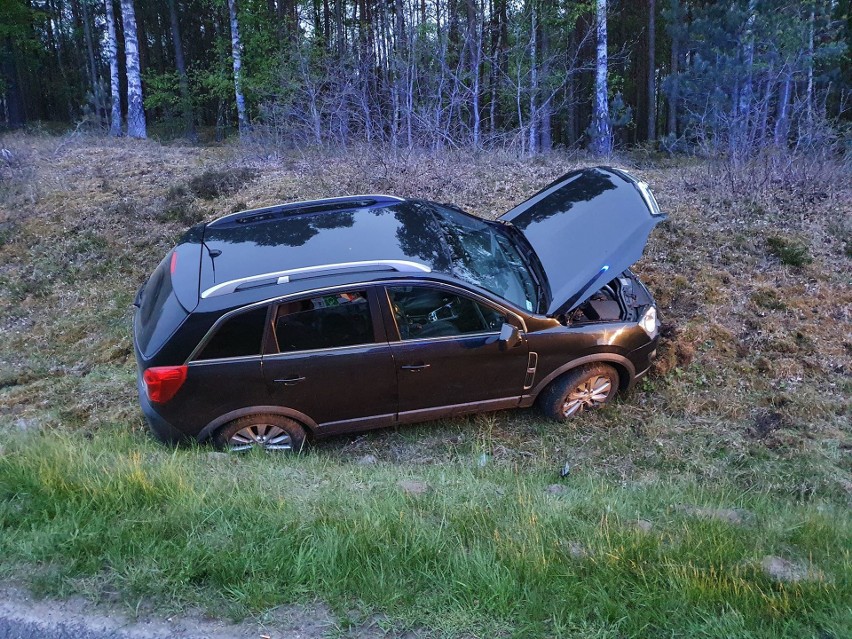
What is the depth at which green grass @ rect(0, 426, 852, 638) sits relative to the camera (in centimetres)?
272

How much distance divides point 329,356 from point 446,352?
894 mm

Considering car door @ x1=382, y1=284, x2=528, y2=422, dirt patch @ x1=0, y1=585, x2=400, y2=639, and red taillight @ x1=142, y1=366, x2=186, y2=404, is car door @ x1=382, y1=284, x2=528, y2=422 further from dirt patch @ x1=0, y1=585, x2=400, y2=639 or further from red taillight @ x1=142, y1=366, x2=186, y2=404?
dirt patch @ x1=0, y1=585, x2=400, y2=639

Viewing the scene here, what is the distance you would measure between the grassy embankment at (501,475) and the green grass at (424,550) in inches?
0.5

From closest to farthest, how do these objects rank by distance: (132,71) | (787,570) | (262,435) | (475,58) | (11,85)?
1. (787,570)
2. (262,435)
3. (475,58)
4. (132,71)
5. (11,85)

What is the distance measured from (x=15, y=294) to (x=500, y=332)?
6.85 m

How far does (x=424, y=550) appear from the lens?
3.12 meters

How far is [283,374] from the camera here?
15.4 ft

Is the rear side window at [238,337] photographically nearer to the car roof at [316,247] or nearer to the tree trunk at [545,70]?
the car roof at [316,247]

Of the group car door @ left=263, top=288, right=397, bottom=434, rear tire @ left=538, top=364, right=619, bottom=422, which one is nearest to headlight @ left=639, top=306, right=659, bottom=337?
rear tire @ left=538, top=364, right=619, bottom=422

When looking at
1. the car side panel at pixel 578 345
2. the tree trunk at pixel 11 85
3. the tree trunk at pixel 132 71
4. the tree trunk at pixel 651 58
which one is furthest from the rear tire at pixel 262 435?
the tree trunk at pixel 11 85

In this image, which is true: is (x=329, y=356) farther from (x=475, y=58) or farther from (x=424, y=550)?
(x=475, y=58)

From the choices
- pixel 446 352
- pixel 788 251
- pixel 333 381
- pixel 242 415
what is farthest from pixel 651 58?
pixel 242 415

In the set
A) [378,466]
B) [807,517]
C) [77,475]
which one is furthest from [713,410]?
[77,475]

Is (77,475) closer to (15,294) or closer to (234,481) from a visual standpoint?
(234,481)
